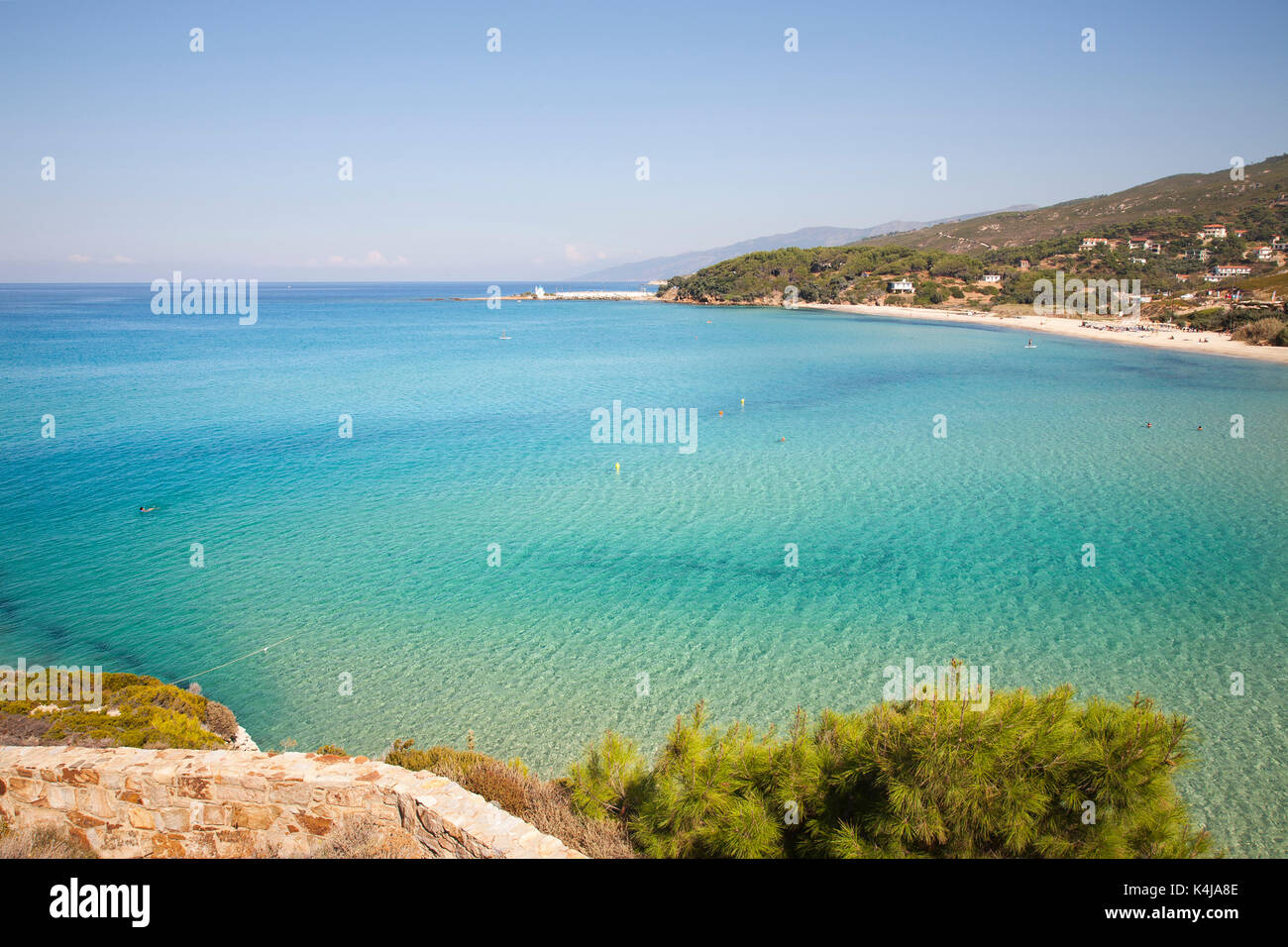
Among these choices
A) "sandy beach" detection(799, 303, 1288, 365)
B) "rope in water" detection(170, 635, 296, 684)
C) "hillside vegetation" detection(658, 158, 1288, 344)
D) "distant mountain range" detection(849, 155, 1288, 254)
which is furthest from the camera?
"distant mountain range" detection(849, 155, 1288, 254)

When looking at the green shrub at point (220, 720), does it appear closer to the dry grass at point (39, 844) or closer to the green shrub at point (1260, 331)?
the dry grass at point (39, 844)

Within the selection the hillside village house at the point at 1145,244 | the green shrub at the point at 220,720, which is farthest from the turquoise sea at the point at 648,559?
the hillside village house at the point at 1145,244

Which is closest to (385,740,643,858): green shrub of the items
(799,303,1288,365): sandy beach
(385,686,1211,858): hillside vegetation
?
(385,686,1211,858): hillside vegetation

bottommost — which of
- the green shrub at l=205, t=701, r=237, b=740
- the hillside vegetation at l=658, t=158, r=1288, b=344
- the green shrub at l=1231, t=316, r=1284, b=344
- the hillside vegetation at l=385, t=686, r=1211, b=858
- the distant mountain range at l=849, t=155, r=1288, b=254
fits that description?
the green shrub at l=205, t=701, r=237, b=740

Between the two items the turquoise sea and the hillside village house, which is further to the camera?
the hillside village house

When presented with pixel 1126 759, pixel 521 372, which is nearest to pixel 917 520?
pixel 1126 759

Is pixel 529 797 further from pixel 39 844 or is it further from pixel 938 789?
pixel 39 844

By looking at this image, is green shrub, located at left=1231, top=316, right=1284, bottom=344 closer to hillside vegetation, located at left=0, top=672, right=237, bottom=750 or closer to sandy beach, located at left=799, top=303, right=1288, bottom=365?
sandy beach, located at left=799, top=303, right=1288, bottom=365
